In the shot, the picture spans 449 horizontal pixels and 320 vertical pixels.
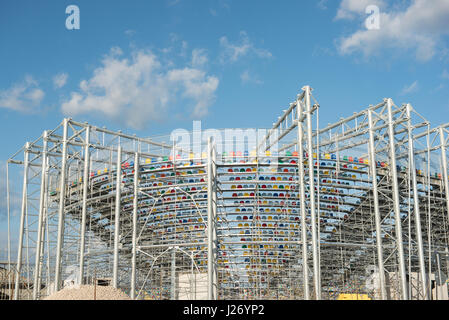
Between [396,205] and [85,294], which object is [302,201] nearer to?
[396,205]

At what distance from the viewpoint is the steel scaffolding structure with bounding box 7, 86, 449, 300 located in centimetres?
3031

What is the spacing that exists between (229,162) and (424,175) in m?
14.1

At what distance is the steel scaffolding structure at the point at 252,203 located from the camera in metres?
30.3

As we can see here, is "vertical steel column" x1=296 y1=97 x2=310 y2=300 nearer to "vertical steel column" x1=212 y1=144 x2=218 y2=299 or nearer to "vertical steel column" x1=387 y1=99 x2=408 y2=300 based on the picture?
"vertical steel column" x1=212 y1=144 x2=218 y2=299

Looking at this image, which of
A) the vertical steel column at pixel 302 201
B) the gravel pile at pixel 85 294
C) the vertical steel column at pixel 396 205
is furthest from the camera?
the vertical steel column at pixel 396 205

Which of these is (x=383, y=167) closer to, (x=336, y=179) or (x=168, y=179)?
(x=336, y=179)

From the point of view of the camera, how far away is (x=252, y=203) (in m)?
32.8

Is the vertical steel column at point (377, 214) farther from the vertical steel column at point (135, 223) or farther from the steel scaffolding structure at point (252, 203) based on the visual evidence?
the vertical steel column at point (135, 223)

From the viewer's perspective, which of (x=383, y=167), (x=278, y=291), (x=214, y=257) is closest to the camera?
(x=214, y=257)

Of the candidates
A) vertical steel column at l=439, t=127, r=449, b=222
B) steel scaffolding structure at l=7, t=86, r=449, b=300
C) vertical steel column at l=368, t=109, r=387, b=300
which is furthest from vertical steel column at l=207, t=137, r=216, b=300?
vertical steel column at l=439, t=127, r=449, b=222

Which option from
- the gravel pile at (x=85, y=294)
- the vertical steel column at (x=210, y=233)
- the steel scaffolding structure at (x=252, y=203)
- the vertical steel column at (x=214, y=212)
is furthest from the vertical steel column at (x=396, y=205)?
the gravel pile at (x=85, y=294)

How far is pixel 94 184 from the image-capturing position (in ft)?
118
